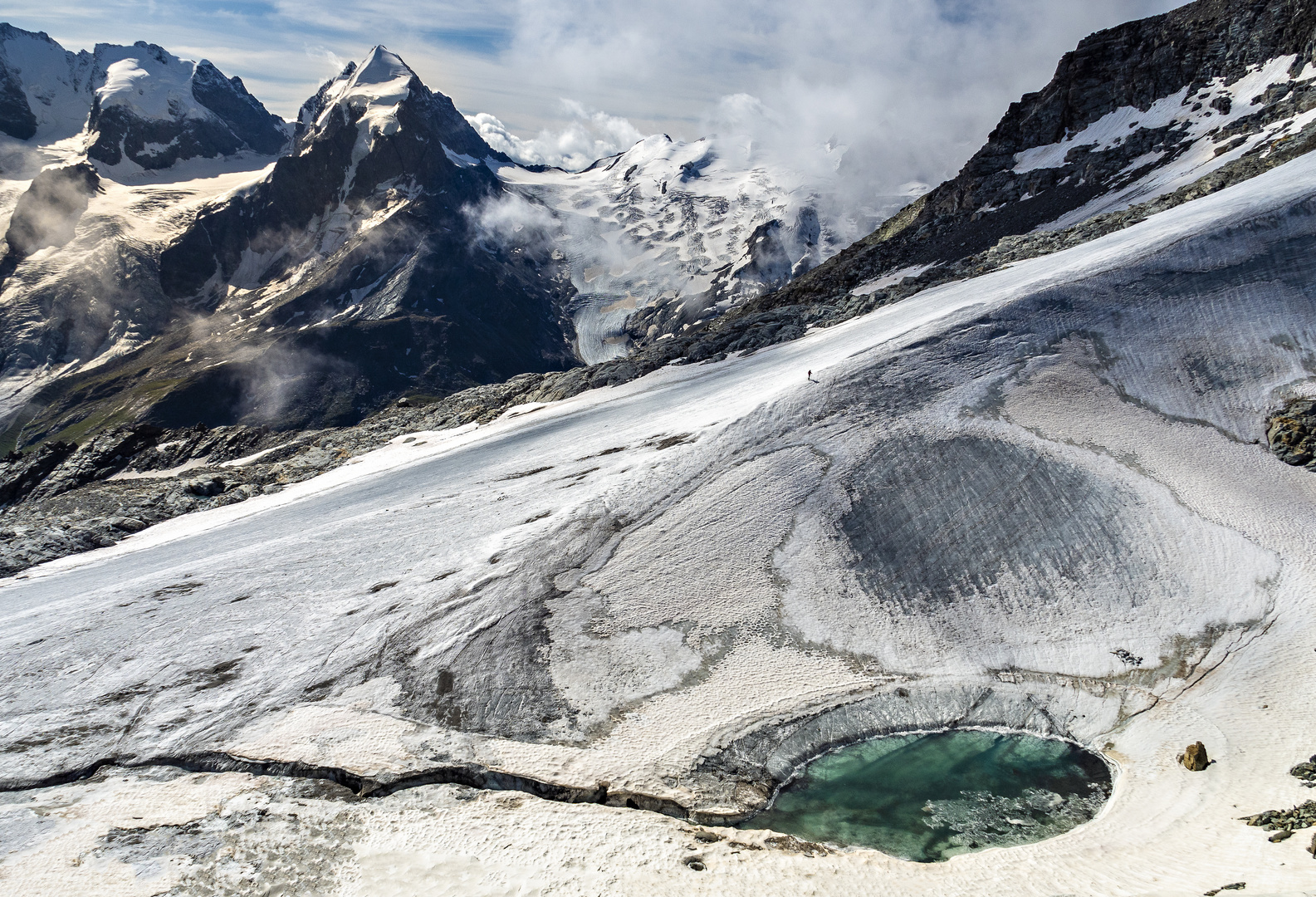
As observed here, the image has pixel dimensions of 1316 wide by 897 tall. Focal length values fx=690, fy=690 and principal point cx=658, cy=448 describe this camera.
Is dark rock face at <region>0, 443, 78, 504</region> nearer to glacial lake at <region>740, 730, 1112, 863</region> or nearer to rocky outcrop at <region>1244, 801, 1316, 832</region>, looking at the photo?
glacial lake at <region>740, 730, 1112, 863</region>

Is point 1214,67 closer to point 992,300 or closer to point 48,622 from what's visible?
point 992,300

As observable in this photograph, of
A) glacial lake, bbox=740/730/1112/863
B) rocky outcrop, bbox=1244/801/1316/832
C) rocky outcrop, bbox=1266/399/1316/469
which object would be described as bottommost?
rocky outcrop, bbox=1244/801/1316/832

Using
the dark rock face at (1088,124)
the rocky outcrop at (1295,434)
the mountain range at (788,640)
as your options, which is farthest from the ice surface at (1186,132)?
the rocky outcrop at (1295,434)

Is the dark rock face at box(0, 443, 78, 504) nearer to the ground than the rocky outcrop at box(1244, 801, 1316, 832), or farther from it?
farther from it

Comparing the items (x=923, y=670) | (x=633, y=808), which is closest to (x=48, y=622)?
(x=633, y=808)

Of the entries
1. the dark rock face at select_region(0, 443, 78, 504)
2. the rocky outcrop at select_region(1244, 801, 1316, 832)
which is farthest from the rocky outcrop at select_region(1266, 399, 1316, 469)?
the dark rock face at select_region(0, 443, 78, 504)

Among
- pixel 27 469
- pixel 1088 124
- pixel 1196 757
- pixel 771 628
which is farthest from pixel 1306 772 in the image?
pixel 27 469

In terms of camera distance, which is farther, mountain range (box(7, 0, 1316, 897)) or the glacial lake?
the glacial lake

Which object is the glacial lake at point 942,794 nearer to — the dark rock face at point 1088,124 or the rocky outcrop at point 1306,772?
the rocky outcrop at point 1306,772
